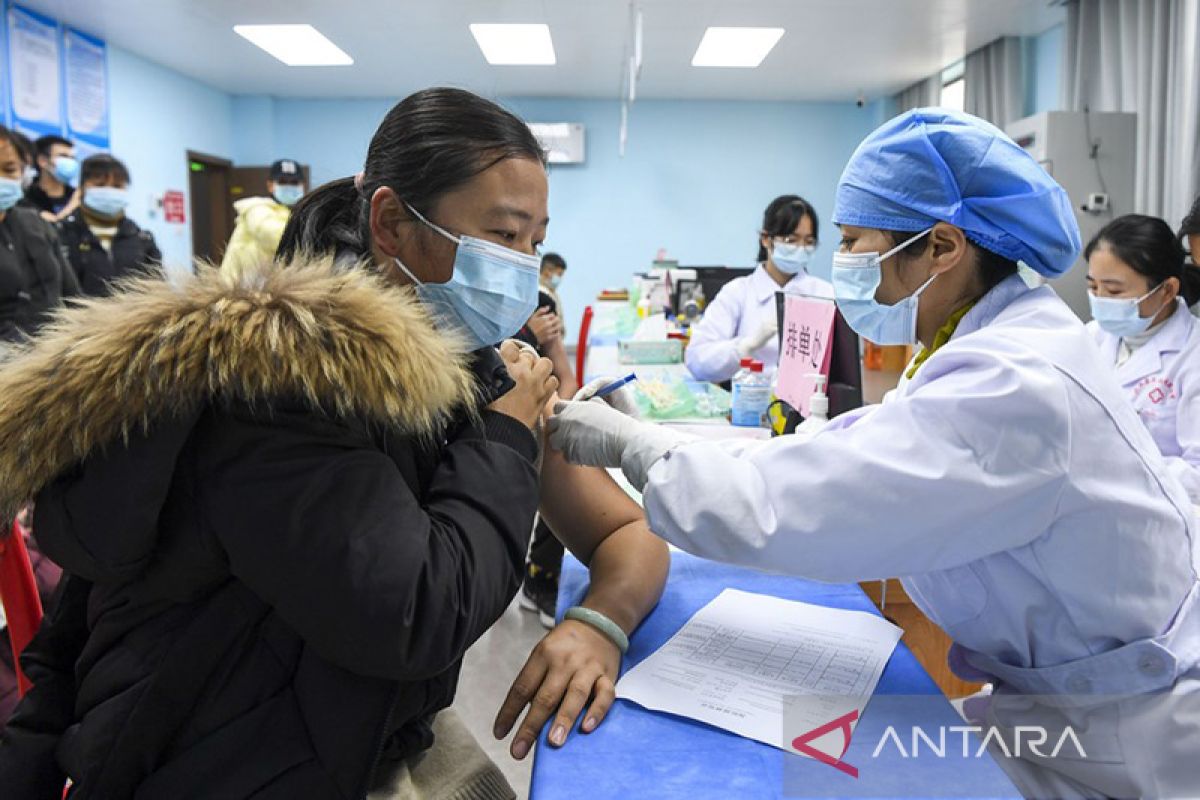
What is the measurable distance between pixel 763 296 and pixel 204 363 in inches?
123

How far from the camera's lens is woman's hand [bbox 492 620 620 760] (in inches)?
32.7

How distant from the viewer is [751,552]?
36.0 inches

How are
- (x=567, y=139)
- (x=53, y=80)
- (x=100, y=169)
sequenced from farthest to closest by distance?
(x=567, y=139), (x=53, y=80), (x=100, y=169)

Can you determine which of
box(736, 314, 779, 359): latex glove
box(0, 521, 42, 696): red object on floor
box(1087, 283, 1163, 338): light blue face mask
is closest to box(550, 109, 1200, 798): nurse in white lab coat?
box(0, 521, 42, 696): red object on floor

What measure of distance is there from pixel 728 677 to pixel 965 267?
615mm

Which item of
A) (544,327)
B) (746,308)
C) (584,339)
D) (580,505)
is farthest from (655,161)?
(580,505)

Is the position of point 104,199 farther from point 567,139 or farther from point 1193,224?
point 567,139

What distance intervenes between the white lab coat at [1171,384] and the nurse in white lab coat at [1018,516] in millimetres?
1482

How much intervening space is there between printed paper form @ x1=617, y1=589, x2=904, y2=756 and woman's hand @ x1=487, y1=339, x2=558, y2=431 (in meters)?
0.32

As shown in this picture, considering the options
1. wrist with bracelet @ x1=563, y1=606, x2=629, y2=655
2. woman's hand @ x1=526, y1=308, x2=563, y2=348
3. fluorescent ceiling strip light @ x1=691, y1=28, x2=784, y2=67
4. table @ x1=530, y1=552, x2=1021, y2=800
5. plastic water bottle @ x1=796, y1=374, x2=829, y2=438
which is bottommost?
table @ x1=530, y1=552, x2=1021, y2=800

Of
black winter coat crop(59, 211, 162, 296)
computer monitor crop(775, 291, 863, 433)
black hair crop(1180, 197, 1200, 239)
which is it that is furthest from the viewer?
black winter coat crop(59, 211, 162, 296)

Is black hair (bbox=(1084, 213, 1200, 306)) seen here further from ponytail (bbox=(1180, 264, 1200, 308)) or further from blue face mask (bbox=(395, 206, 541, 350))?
blue face mask (bbox=(395, 206, 541, 350))

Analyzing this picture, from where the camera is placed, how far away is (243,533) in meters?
0.72

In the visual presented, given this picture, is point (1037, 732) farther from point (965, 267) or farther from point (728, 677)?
point (965, 267)
